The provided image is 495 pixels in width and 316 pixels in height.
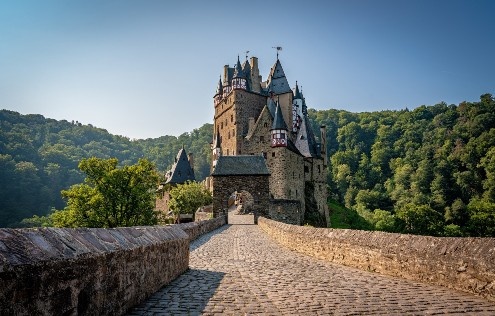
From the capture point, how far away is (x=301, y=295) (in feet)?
17.1

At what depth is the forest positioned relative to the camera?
7050 centimetres

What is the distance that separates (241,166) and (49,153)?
84780 mm

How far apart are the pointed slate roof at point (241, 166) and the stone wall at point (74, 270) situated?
1178 inches

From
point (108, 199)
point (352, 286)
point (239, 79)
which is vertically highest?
point (239, 79)

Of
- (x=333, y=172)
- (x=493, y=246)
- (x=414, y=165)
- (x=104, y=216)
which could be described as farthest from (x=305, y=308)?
(x=333, y=172)

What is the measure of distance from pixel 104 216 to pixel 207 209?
1284 centimetres

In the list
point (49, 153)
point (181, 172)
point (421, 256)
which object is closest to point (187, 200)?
point (181, 172)

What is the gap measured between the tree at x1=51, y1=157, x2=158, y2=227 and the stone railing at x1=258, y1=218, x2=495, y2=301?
3115 centimetres

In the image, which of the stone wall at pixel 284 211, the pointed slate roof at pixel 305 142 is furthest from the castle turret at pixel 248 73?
the stone wall at pixel 284 211

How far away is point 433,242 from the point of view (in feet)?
18.9

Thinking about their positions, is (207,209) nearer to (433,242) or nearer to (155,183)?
(155,183)

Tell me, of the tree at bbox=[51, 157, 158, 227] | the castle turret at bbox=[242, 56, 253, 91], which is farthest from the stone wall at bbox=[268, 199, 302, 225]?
the castle turret at bbox=[242, 56, 253, 91]

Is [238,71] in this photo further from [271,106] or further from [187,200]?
[187,200]

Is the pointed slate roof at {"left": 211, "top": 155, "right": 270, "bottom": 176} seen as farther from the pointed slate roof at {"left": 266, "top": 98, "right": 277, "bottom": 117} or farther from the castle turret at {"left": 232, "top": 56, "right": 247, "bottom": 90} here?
the castle turret at {"left": 232, "top": 56, "right": 247, "bottom": 90}
